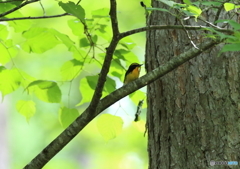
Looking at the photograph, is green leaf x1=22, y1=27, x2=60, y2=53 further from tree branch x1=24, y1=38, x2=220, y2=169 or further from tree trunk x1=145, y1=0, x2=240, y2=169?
tree trunk x1=145, y1=0, x2=240, y2=169

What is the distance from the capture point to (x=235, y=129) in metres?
1.92

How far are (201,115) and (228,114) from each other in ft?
0.50

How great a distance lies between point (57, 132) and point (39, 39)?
7.84 m

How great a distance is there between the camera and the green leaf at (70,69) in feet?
7.12

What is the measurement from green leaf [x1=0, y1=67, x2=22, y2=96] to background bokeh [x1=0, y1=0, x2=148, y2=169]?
4.76 m

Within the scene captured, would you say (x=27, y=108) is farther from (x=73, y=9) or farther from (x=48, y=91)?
(x=73, y=9)

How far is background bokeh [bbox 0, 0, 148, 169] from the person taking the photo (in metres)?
7.48

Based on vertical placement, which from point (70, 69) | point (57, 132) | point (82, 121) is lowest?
point (82, 121)

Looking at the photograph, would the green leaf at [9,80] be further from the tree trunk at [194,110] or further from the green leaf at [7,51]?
the tree trunk at [194,110]

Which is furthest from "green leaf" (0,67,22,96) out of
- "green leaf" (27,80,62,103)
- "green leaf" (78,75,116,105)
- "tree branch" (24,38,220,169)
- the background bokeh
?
the background bokeh

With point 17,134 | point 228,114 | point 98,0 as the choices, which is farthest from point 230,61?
point 17,134

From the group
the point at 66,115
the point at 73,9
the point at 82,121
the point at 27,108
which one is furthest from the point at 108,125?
the point at 73,9

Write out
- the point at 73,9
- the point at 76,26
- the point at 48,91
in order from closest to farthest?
the point at 73,9, the point at 48,91, the point at 76,26

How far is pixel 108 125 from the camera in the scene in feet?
6.79
